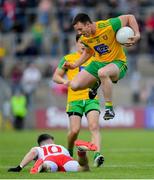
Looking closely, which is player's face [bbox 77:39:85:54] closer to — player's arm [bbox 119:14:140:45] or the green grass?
player's arm [bbox 119:14:140:45]

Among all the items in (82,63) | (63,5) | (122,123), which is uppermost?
(63,5)

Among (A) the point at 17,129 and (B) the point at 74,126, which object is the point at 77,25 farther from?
(A) the point at 17,129

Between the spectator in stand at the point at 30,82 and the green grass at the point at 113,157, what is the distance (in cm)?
336

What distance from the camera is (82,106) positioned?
1644 cm

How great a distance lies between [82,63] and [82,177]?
133 inches

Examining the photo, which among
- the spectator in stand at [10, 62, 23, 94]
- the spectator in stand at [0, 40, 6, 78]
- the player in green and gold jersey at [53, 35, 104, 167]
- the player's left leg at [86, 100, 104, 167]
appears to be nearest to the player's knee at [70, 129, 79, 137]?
the player in green and gold jersey at [53, 35, 104, 167]

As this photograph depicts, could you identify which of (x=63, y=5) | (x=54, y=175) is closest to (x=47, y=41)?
(x=63, y=5)

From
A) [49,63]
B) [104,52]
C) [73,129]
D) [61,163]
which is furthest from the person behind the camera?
[49,63]

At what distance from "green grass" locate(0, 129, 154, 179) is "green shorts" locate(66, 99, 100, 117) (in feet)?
3.78

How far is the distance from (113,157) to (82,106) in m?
2.92

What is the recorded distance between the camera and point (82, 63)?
15812mm

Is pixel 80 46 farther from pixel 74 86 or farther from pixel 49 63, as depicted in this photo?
pixel 49 63

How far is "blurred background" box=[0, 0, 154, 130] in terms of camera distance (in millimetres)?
34406

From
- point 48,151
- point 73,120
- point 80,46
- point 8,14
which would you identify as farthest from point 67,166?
point 8,14
